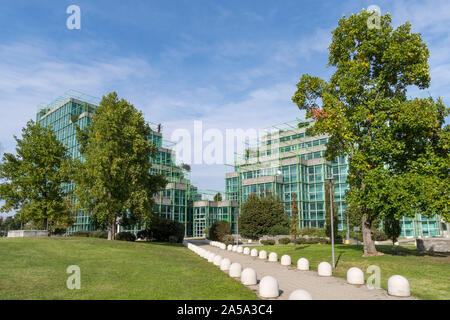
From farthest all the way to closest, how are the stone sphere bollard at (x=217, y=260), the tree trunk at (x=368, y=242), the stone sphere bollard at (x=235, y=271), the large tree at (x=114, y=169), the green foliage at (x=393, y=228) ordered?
the large tree at (x=114, y=169) → the green foliage at (x=393, y=228) → the tree trunk at (x=368, y=242) → the stone sphere bollard at (x=217, y=260) → the stone sphere bollard at (x=235, y=271)

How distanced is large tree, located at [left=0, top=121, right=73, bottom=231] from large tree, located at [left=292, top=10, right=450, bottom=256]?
25.5 metres

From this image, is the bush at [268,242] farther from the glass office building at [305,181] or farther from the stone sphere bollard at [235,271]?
the stone sphere bollard at [235,271]

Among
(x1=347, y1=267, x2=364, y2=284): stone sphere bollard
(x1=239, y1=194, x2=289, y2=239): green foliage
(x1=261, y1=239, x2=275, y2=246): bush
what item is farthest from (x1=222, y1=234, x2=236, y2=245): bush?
(x1=347, y1=267, x2=364, y2=284): stone sphere bollard

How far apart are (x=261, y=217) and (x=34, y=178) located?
26119 mm

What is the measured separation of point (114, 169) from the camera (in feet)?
96.7

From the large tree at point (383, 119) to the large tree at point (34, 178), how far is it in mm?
25456

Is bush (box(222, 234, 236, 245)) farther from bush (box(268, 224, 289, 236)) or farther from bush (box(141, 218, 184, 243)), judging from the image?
bush (box(141, 218, 184, 243))

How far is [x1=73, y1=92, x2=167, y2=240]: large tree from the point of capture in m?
29.3

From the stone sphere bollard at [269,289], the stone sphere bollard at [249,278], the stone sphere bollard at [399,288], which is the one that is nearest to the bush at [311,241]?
the stone sphere bollard at [249,278]

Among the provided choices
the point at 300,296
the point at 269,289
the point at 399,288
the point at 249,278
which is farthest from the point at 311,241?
the point at 300,296

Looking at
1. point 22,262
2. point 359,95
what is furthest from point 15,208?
point 359,95

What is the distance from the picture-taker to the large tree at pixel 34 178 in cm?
3153

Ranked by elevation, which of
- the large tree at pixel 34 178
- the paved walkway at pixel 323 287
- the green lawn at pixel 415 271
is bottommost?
the green lawn at pixel 415 271

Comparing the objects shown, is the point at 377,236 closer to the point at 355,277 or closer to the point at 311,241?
the point at 311,241
